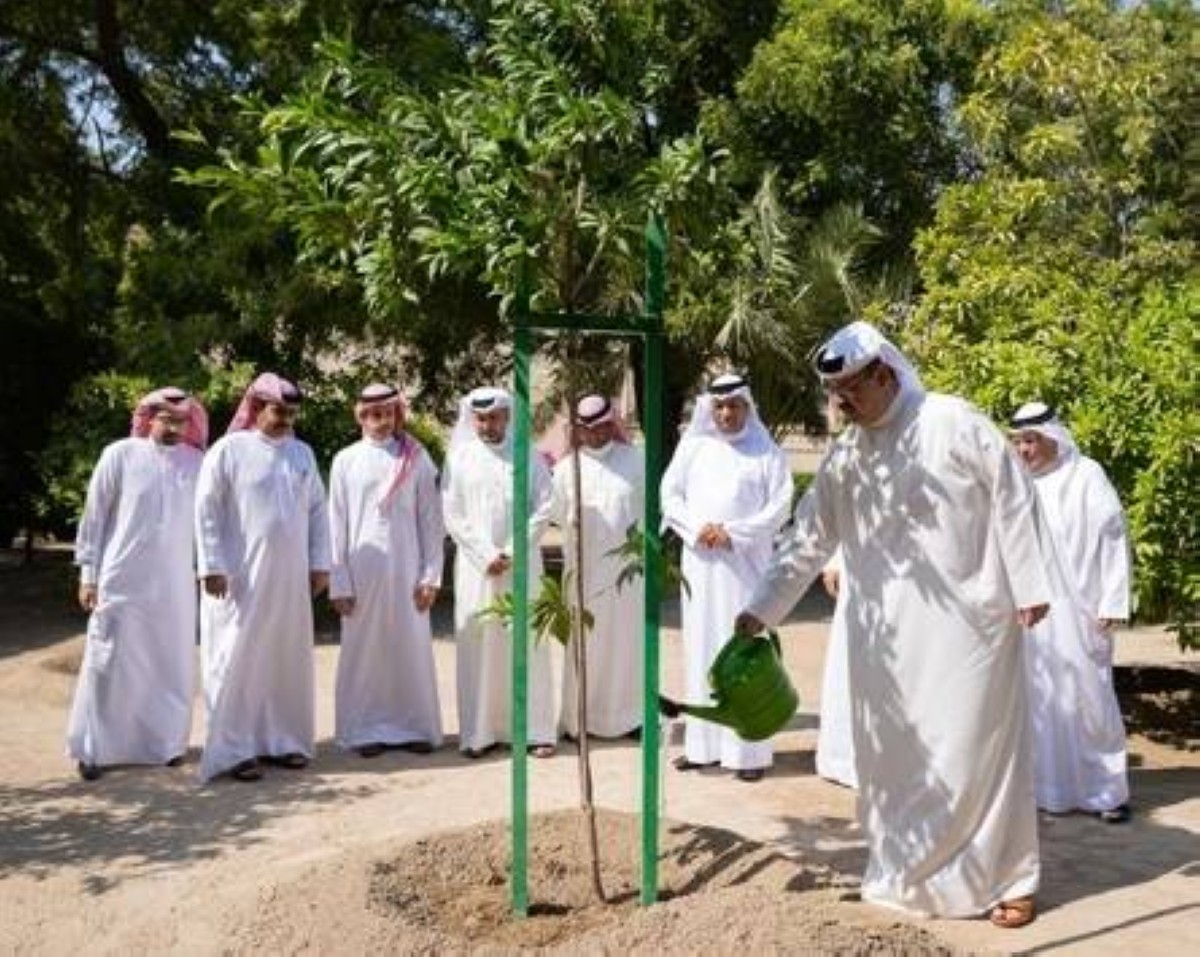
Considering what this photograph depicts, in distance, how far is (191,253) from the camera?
41.1 ft

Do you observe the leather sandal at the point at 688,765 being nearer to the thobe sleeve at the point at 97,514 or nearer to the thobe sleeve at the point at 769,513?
the thobe sleeve at the point at 769,513

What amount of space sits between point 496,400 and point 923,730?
3.41 metres

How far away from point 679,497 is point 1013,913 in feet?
10.1

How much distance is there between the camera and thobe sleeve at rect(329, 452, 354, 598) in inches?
291

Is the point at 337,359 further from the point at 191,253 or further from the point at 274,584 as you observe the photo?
the point at 274,584

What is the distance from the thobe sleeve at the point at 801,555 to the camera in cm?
477

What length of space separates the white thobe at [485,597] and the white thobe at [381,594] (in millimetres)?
168

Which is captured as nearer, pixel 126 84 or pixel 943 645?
pixel 943 645

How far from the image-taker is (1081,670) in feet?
20.1

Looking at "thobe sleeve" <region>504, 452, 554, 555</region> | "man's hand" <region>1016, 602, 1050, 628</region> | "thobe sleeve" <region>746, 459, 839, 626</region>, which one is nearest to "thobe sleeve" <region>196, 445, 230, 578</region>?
"thobe sleeve" <region>504, 452, 554, 555</region>

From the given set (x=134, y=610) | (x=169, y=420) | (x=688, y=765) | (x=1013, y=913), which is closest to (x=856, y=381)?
(x=1013, y=913)

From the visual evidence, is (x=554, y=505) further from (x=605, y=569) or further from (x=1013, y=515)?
(x=1013, y=515)

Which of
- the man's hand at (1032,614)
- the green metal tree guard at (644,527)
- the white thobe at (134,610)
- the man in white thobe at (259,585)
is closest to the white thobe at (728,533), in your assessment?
the man in white thobe at (259,585)

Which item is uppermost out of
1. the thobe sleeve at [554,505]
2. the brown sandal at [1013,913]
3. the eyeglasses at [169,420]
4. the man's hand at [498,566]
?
the eyeglasses at [169,420]
